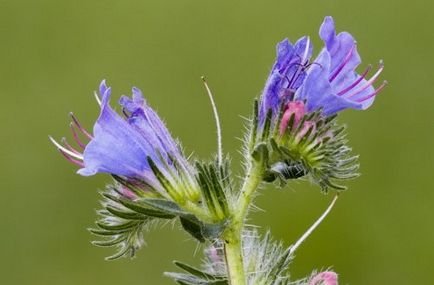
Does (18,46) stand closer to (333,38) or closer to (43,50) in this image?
(43,50)

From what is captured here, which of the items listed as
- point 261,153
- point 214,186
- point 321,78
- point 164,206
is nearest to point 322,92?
point 321,78

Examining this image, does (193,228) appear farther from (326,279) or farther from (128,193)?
(326,279)

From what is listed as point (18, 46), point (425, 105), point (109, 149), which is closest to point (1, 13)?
point (18, 46)

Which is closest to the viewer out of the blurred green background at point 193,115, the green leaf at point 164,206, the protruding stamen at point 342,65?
the green leaf at point 164,206

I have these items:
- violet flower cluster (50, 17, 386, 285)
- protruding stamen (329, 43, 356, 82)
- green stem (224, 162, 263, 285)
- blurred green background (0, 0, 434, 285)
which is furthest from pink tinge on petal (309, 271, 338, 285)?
blurred green background (0, 0, 434, 285)

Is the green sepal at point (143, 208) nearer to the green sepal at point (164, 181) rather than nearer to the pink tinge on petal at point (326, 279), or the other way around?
the green sepal at point (164, 181)

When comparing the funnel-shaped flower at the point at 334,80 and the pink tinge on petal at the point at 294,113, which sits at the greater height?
the funnel-shaped flower at the point at 334,80

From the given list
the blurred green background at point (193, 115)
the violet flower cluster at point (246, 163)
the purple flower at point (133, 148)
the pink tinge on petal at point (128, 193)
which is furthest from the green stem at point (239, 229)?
the blurred green background at point (193, 115)
